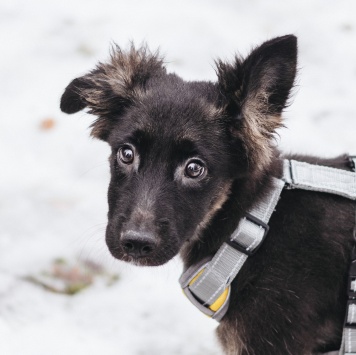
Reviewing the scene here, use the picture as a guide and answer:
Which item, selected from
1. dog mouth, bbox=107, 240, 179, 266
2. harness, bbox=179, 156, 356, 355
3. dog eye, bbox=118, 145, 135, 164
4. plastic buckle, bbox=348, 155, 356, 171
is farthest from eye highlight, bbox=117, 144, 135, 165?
plastic buckle, bbox=348, 155, 356, 171

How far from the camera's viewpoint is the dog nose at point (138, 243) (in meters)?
3.24

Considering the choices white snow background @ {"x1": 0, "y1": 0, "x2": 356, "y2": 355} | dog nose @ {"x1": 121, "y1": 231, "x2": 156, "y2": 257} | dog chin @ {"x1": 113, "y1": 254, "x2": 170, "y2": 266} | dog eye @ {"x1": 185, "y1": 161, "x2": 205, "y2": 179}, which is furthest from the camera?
white snow background @ {"x1": 0, "y1": 0, "x2": 356, "y2": 355}

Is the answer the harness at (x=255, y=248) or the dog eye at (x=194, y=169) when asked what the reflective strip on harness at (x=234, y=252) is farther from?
the dog eye at (x=194, y=169)

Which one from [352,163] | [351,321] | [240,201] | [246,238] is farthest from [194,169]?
[351,321]

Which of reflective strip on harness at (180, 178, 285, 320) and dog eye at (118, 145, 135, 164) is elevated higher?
dog eye at (118, 145, 135, 164)

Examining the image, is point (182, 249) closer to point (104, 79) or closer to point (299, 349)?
point (299, 349)

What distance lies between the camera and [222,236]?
141 inches

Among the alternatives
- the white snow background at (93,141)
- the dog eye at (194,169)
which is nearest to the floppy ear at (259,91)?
the white snow background at (93,141)

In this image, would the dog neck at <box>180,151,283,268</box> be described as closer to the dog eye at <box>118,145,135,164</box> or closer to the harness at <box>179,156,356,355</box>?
the harness at <box>179,156,356,355</box>

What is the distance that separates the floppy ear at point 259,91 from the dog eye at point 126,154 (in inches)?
22.4

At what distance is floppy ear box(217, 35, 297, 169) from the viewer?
3.31 m

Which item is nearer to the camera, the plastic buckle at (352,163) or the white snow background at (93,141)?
the plastic buckle at (352,163)

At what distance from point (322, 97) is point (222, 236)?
3555mm

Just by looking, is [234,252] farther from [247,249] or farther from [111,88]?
[111,88]
